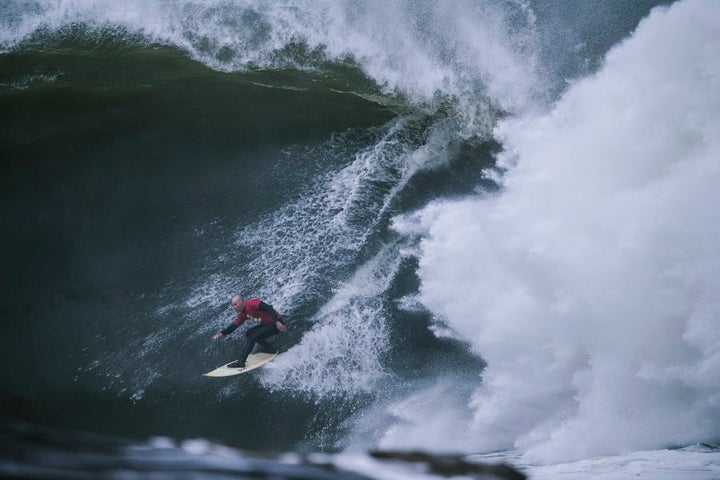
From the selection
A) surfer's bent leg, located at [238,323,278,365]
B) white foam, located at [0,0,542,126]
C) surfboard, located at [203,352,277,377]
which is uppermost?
white foam, located at [0,0,542,126]

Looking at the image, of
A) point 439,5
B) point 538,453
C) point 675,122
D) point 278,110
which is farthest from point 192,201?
point 675,122

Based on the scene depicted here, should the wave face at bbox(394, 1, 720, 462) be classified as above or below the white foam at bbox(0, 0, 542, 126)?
below

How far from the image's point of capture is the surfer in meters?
7.98

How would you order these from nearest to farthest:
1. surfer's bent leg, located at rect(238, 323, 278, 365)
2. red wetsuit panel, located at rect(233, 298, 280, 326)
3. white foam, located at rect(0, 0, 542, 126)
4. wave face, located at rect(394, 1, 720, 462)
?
wave face, located at rect(394, 1, 720, 462)
red wetsuit panel, located at rect(233, 298, 280, 326)
surfer's bent leg, located at rect(238, 323, 278, 365)
white foam, located at rect(0, 0, 542, 126)

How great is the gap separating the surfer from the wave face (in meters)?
2.16

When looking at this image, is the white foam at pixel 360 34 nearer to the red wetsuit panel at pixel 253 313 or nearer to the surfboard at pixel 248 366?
the red wetsuit panel at pixel 253 313

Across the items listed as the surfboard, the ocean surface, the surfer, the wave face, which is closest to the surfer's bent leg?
the surfer

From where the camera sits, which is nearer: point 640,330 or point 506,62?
point 640,330

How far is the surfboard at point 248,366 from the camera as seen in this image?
330 inches

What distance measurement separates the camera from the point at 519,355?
793 centimetres

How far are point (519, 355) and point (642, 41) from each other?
4707 millimetres

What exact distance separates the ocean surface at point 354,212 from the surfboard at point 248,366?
0.18 m

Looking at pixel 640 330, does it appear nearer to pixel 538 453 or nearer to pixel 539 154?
pixel 538 453

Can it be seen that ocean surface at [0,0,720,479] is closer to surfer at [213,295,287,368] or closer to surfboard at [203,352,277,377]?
surfboard at [203,352,277,377]
